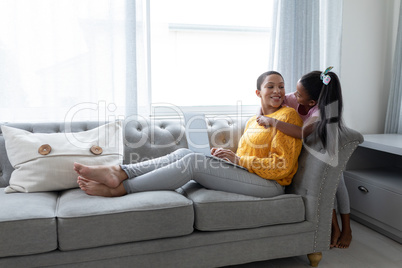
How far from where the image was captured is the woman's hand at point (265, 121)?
2088 mm

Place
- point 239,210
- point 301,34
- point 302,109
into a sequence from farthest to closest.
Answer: point 301,34 < point 302,109 < point 239,210

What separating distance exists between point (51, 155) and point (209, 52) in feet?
4.93

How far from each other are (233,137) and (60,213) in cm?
128

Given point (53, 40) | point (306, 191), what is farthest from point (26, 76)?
point (306, 191)

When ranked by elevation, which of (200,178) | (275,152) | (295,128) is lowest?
(200,178)

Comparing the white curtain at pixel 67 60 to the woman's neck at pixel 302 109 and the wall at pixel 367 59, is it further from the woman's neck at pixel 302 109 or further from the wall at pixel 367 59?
the wall at pixel 367 59

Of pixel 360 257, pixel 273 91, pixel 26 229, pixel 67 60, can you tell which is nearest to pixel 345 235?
pixel 360 257

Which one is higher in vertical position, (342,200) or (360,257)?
(342,200)

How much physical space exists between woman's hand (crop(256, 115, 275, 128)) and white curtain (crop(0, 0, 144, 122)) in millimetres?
920

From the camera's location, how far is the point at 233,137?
2545 millimetres

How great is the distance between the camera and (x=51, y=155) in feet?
6.73

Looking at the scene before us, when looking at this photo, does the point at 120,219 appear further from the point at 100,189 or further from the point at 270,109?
the point at 270,109

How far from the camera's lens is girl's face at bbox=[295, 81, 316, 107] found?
7.18ft

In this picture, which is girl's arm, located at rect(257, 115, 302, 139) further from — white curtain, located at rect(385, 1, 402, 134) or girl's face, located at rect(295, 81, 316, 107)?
white curtain, located at rect(385, 1, 402, 134)
